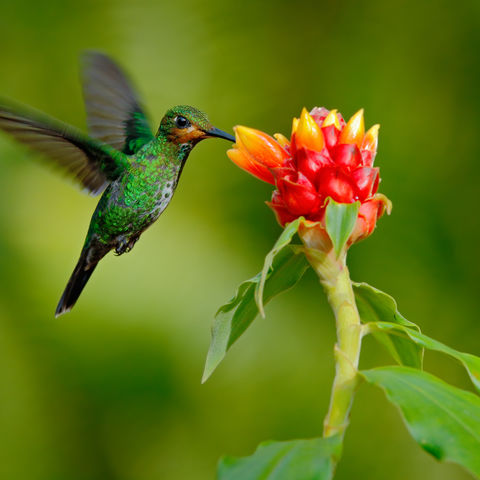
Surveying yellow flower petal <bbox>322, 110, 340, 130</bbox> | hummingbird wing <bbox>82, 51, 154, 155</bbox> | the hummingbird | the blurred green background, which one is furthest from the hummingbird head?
the blurred green background

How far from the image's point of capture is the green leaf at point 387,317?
110 centimetres

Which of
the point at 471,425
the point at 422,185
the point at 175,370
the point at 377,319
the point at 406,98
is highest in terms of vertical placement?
the point at 406,98

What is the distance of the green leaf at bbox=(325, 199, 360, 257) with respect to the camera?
911 millimetres

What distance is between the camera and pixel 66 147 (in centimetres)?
146

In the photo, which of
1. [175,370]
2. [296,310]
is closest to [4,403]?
[175,370]

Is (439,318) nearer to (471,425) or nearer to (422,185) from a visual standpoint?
(422,185)

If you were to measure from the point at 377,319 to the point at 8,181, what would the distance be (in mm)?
2098

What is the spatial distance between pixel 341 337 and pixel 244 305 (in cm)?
18

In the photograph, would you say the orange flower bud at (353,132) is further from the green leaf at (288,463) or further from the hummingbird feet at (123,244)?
the hummingbird feet at (123,244)

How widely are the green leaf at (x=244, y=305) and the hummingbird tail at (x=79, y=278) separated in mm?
588

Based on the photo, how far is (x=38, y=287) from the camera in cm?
274

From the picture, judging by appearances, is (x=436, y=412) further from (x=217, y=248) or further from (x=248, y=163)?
(x=217, y=248)

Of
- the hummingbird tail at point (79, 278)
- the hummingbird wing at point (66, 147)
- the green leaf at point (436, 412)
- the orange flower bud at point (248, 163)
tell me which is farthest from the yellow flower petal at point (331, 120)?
the hummingbird tail at point (79, 278)

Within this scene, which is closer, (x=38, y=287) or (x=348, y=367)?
(x=348, y=367)
